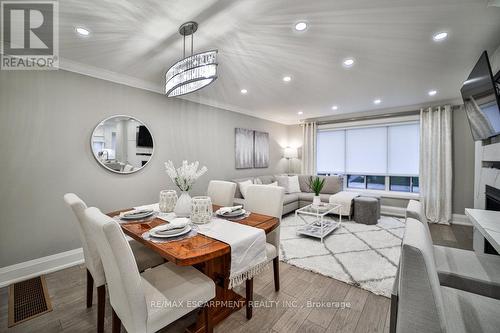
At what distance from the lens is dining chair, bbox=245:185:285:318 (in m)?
1.97

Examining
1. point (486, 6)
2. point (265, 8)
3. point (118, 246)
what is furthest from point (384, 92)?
point (118, 246)

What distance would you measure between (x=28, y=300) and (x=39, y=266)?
1.76 feet

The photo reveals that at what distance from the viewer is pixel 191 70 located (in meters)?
1.76

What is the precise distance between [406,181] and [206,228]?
5.30 meters

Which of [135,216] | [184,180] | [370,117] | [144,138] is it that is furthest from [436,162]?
[144,138]

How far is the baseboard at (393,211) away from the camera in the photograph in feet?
15.0

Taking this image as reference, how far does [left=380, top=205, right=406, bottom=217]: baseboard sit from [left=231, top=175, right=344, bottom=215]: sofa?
1.02m

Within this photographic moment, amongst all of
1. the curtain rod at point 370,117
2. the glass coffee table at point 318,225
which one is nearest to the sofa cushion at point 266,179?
the glass coffee table at point 318,225

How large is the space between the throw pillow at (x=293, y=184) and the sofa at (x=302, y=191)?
128mm

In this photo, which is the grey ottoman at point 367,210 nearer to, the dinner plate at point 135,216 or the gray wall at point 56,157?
the gray wall at point 56,157

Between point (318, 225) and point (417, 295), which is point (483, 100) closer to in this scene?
point (417, 295)

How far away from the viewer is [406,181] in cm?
495

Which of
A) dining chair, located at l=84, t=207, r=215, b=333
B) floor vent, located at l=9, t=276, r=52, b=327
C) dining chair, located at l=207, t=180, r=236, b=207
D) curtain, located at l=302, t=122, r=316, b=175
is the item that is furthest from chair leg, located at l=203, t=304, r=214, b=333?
curtain, located at l=302, t=122, r=316, b=175

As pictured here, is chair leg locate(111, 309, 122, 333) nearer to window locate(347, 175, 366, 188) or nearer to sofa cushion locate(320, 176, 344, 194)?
sofa cushion locate(320, 176, 344, 194)
